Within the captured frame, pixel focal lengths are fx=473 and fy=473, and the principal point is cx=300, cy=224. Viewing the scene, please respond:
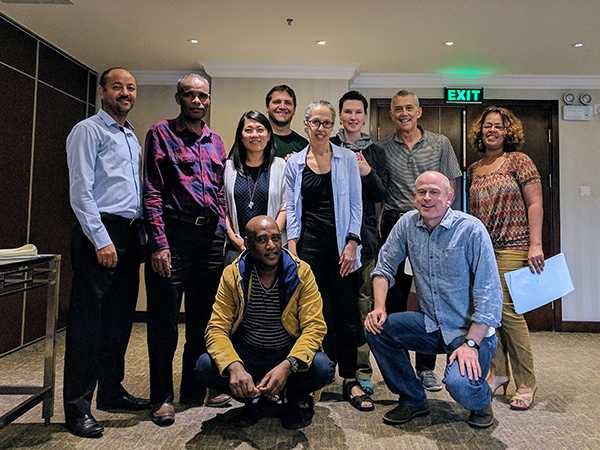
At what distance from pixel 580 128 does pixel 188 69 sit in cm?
387

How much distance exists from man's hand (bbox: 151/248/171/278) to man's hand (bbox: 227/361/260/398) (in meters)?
0.52

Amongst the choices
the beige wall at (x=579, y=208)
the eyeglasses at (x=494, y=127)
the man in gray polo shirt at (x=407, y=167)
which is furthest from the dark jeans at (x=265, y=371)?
the beige wall at (x=579, y=208)

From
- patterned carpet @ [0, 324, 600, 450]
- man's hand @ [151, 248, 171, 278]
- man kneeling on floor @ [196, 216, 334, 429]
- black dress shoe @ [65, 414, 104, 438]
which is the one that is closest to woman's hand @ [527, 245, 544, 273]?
patterned carpet @ [0, 324, 600, 450]

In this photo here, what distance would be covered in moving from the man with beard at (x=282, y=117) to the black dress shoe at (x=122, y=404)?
1419 mm

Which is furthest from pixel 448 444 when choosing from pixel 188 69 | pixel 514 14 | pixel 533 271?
pixel 188 69

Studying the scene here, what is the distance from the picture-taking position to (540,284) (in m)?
2.44

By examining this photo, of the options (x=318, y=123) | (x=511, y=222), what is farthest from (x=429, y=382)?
(x=318, y=123)

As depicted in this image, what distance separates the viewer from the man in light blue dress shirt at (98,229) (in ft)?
6.44

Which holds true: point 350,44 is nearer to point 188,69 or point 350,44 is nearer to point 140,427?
point 188,69

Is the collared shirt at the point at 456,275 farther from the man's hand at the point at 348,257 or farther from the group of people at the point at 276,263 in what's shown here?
the man's hand at the point at 348,257

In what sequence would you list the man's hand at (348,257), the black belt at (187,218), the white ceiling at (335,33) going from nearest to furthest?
the black belt at (187,218) → the man's hand at (348,257) → the white ceiling at (335,33)

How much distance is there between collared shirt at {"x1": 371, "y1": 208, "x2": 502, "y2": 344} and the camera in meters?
1.97

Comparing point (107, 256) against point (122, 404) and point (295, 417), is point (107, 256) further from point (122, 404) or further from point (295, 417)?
point (295, 417)

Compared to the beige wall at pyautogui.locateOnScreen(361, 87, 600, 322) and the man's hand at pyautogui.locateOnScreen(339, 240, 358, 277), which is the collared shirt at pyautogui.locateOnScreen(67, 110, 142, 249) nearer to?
the man's hand at pyautogui.locateOnScreen(339, 240, 358, 277)
